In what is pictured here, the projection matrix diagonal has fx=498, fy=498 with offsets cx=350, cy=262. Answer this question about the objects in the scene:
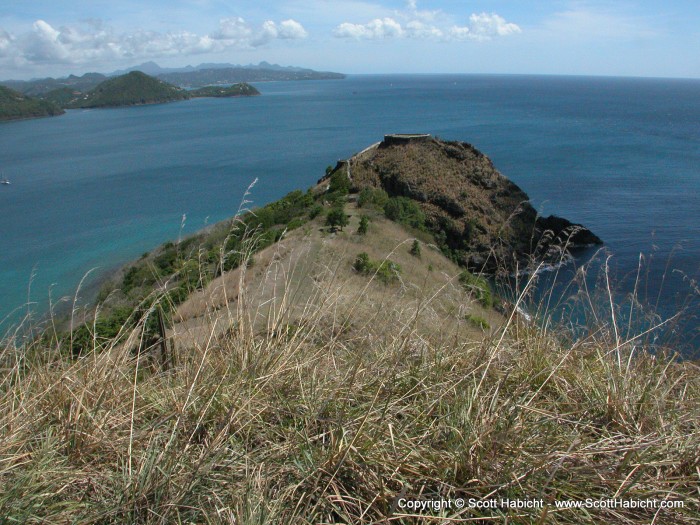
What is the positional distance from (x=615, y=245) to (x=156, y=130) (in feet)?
260

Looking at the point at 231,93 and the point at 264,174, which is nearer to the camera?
the point at 264,174

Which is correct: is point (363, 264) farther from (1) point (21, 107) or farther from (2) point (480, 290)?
(1) point (21, 107)

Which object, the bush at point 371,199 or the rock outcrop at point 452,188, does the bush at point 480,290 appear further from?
the bush at point 371,199

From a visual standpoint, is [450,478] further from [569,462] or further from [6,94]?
[6,94]

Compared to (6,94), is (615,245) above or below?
below

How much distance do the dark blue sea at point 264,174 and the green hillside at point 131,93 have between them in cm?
3778

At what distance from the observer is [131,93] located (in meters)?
144

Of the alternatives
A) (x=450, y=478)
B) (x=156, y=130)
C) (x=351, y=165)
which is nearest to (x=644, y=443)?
(x=450, y=478)

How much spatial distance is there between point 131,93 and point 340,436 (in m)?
163

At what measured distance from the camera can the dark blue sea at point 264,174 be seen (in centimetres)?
3044

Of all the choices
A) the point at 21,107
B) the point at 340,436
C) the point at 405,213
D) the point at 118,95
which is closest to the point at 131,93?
the point at 118,95

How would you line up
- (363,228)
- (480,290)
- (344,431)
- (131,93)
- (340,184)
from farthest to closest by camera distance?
(131,93)
(340,184)
(363,228)
(480,290)
(344,431)

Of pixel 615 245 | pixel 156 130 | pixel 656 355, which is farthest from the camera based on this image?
pixel 156 130

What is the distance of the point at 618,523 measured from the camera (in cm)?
177
